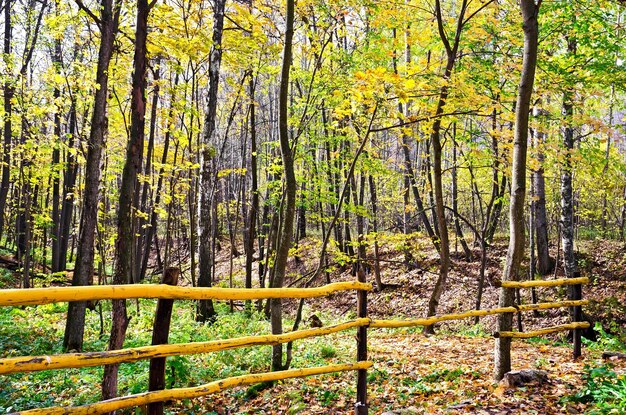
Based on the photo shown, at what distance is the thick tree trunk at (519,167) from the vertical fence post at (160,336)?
12.8ft

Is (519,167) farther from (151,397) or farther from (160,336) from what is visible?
(151,397)

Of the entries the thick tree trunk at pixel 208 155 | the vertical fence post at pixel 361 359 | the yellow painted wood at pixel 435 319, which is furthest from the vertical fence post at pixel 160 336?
the thick tree trunk at pixel 208 155

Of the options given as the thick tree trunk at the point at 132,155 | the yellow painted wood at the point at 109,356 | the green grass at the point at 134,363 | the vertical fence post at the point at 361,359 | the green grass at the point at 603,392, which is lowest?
the green grass at the point at 134,363

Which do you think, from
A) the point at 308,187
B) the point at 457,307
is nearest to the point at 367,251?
the point at 308,187

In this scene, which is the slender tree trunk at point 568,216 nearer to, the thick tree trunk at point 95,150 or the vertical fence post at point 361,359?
the vertical fence post at point 361,359

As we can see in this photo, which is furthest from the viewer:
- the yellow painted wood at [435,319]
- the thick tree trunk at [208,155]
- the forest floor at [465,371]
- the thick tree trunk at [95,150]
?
the thick tree trunk at [208,155]

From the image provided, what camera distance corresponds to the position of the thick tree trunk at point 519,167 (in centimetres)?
498

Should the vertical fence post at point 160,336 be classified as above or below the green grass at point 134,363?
above

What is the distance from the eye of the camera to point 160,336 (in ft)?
10.3

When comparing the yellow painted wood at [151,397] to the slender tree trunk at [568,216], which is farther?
the slender tree trunk at [568,216]

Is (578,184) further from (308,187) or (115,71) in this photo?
(115,71)

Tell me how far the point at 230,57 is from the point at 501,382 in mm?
10862

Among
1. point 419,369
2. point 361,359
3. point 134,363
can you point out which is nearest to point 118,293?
point 361,359

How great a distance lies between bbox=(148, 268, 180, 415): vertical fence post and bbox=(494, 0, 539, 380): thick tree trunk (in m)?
3.91
